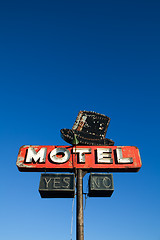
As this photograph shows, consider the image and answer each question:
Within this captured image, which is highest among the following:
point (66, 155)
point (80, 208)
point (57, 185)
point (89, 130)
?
point (89, 130)

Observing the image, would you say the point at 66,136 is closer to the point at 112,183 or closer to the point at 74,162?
the point at 74,162

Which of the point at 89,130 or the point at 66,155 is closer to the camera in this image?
the point at 66,155

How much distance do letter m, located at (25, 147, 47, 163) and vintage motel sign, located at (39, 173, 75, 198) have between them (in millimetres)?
1071

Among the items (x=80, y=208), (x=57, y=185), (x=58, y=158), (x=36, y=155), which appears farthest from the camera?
(x=36, y=155)

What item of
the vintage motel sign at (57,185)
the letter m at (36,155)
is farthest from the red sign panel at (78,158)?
the vintage motel sign at (57,185)

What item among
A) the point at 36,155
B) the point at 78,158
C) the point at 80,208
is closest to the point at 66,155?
the point at 78,158

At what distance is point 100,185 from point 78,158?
1970 mm

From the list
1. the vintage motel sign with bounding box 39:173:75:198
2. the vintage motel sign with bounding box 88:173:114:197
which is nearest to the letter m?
the vintage motel sign with bounding box 39:173:75:198

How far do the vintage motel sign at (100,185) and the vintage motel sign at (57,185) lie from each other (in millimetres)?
914

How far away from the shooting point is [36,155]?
1152cm

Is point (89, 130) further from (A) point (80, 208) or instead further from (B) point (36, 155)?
(A) point (80, 208)

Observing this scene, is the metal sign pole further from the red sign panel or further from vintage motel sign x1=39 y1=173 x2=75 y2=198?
the red sign panel

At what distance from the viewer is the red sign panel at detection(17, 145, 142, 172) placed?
1115cm

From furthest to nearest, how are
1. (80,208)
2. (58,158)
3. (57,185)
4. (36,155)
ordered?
(36,155)
(58,158)
(57,185)
(80,208)
